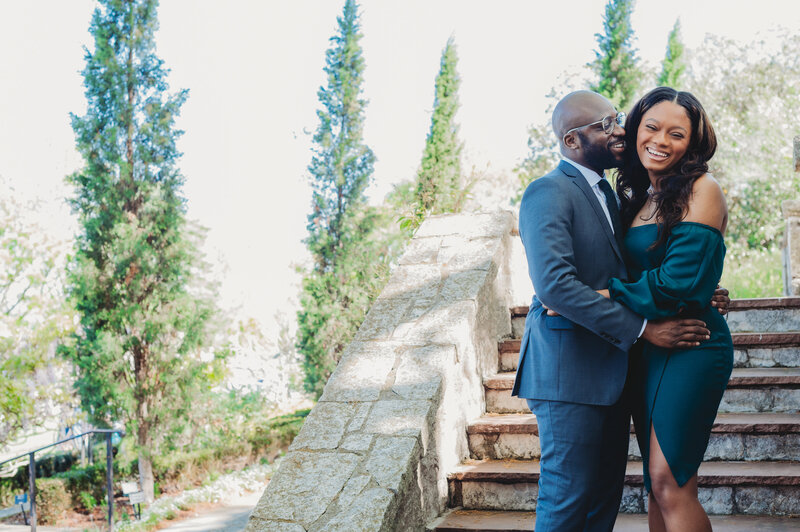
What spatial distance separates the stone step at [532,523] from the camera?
2465 millimetres

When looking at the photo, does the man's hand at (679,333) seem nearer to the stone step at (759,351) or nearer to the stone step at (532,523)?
the stone step at (532,523)

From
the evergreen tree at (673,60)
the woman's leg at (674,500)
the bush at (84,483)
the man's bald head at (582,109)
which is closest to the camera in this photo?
the woman's leg at (674,500)

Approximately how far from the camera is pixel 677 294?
177 cm

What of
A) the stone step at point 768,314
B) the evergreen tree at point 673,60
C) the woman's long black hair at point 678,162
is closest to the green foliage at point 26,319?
the stone step at point 768,314

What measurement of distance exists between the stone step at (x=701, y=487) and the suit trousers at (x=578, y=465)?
0.84m

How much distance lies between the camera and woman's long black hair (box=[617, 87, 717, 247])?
72.4 inches

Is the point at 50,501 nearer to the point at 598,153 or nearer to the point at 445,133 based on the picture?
the point at 445,133

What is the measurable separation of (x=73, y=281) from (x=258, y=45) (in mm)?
21024

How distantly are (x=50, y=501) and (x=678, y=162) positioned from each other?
34.1 ft

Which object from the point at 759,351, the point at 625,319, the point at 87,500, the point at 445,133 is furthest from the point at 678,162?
the point at 87,500

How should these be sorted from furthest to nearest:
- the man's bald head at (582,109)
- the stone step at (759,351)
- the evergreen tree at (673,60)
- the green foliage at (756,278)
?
the evergreen tree at (673,60) → the green foliage at (756,278) → the stone step at (759,351) → the man's bald head at (582,109)

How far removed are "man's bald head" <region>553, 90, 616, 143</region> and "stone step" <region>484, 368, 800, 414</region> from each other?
1.58 meters

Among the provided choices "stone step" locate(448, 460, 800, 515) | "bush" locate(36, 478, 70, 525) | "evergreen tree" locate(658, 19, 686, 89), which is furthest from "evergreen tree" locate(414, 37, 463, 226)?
"stone step" locate(448, 460, 800, 515)

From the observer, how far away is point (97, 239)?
9617 millimetres
